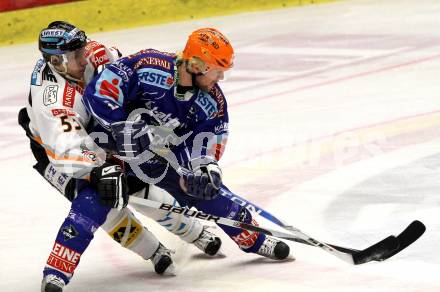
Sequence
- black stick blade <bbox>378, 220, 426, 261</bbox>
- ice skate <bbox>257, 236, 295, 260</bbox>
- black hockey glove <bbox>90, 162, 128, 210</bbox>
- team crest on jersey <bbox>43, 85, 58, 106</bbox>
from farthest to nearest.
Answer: ice skate <bbox>257, 236, 295, 260</bbox>
black stick blade <bbox>378, 220, 426, 261</bbox>
team crest on jersey <bbox>43, 85, 58, 106</bbox>
black hockey glove <bbox>90, 162, 128, 210</bbox>

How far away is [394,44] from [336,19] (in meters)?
1.16

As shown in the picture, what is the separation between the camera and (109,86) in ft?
15.5

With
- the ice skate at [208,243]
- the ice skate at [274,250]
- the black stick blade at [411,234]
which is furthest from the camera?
the ice skate at [208,243]

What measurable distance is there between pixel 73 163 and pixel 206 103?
24.9 inches

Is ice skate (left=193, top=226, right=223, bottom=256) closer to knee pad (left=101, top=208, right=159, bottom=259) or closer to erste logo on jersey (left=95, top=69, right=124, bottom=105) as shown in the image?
knee pad (left=101, top=208, right=159, bottom=259)

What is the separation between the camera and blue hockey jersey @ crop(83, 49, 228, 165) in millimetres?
4750

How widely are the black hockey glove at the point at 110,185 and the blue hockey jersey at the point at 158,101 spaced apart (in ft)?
0.76

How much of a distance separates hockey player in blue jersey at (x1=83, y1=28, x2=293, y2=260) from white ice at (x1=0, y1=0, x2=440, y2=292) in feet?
1.46

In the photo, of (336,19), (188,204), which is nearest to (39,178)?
(188,204)

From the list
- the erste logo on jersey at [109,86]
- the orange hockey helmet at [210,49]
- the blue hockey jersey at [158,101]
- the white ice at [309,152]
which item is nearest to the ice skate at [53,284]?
the white ice at [309,152]

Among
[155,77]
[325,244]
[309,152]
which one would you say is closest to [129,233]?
[155,77]

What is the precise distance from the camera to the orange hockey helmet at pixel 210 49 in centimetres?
466

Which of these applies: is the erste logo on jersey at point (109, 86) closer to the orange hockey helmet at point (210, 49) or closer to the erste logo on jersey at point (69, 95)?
the erste logo on jersey at point (69, 95)

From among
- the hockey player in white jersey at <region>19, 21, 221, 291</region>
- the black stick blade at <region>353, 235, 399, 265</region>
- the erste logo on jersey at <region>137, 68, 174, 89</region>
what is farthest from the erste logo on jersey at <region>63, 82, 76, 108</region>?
the black stick blade at <region>353, 235, 399, 265</region>
